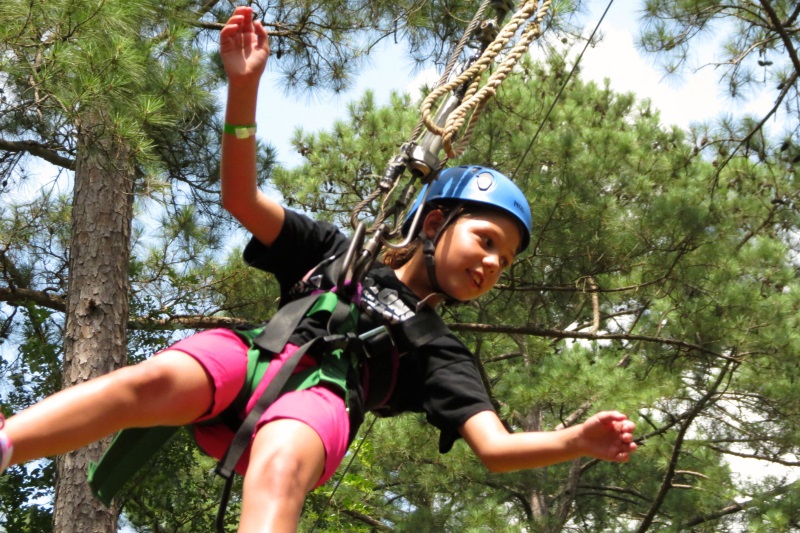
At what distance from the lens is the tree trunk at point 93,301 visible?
4.30 meters

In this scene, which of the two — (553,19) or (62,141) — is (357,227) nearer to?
(62,141)

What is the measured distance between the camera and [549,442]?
1953 millimetres

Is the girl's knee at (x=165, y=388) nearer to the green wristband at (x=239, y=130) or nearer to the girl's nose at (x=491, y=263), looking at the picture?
the green wristband at (x=239, y=130)

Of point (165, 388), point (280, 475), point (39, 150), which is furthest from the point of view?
point (39, 150)

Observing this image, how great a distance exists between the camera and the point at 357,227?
211cm

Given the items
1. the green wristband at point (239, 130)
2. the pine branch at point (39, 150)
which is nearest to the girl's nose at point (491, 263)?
the green wristband at point (239, 130)

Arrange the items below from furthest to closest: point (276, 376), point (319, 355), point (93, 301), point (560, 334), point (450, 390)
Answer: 1. point (560, 334)
2. point (93, 301)
3. point (450, 390)
4. point (319, 355)
5. point (276, 376)

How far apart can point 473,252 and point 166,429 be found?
2.47 feet

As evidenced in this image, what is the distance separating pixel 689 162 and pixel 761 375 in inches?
55.3

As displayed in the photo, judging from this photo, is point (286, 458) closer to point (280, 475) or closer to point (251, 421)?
point (280, 475)

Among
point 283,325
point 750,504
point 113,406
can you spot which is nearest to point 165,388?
point 113,406

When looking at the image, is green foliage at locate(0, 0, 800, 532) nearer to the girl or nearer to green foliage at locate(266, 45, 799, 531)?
green foliage at locate(266, 45, 799, 531)

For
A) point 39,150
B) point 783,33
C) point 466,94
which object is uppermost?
point 783,33

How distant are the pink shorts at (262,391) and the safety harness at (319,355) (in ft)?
0.07
